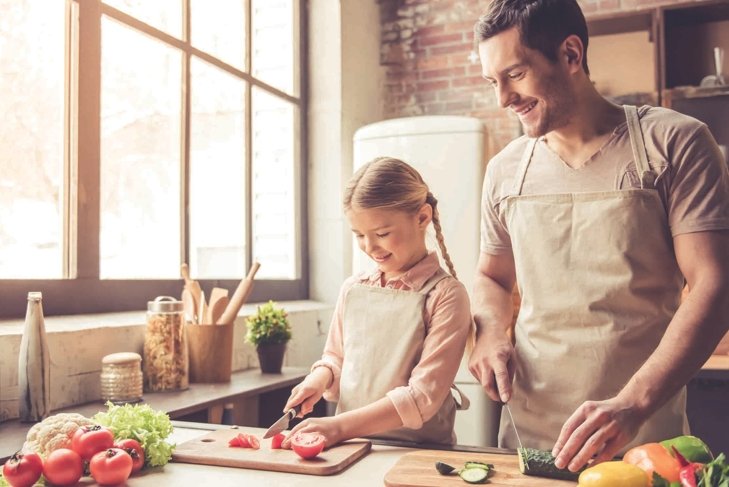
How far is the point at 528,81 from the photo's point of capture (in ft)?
4.83

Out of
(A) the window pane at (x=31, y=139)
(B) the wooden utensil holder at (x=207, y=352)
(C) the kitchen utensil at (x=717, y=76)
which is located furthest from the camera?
(C) the kitchen utensil at (x=717, y=76)

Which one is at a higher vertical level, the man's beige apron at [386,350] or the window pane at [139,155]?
the window pane at [139,155]

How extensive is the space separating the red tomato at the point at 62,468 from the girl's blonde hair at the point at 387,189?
76 centimetres

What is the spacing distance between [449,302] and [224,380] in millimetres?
1113

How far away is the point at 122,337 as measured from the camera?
224 cm

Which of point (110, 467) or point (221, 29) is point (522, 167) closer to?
point (110, 467)

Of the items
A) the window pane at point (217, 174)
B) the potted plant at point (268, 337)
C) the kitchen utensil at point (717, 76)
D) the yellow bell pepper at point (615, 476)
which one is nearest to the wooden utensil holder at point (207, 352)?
the potted plant at point (268, 337)

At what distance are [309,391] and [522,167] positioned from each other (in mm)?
686

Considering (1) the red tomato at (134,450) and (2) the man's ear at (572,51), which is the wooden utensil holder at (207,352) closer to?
(1) the red tomato at (134,450)

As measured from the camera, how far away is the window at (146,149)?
86.9 inches

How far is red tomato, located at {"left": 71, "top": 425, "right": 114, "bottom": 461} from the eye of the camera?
1269 millimetres

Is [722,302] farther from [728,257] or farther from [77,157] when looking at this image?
[77,157]

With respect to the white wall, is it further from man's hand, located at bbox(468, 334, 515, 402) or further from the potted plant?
man's hand, located at bbox(468, 334, 515, 402)

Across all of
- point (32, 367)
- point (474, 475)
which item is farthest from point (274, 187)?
point (474, 475)
